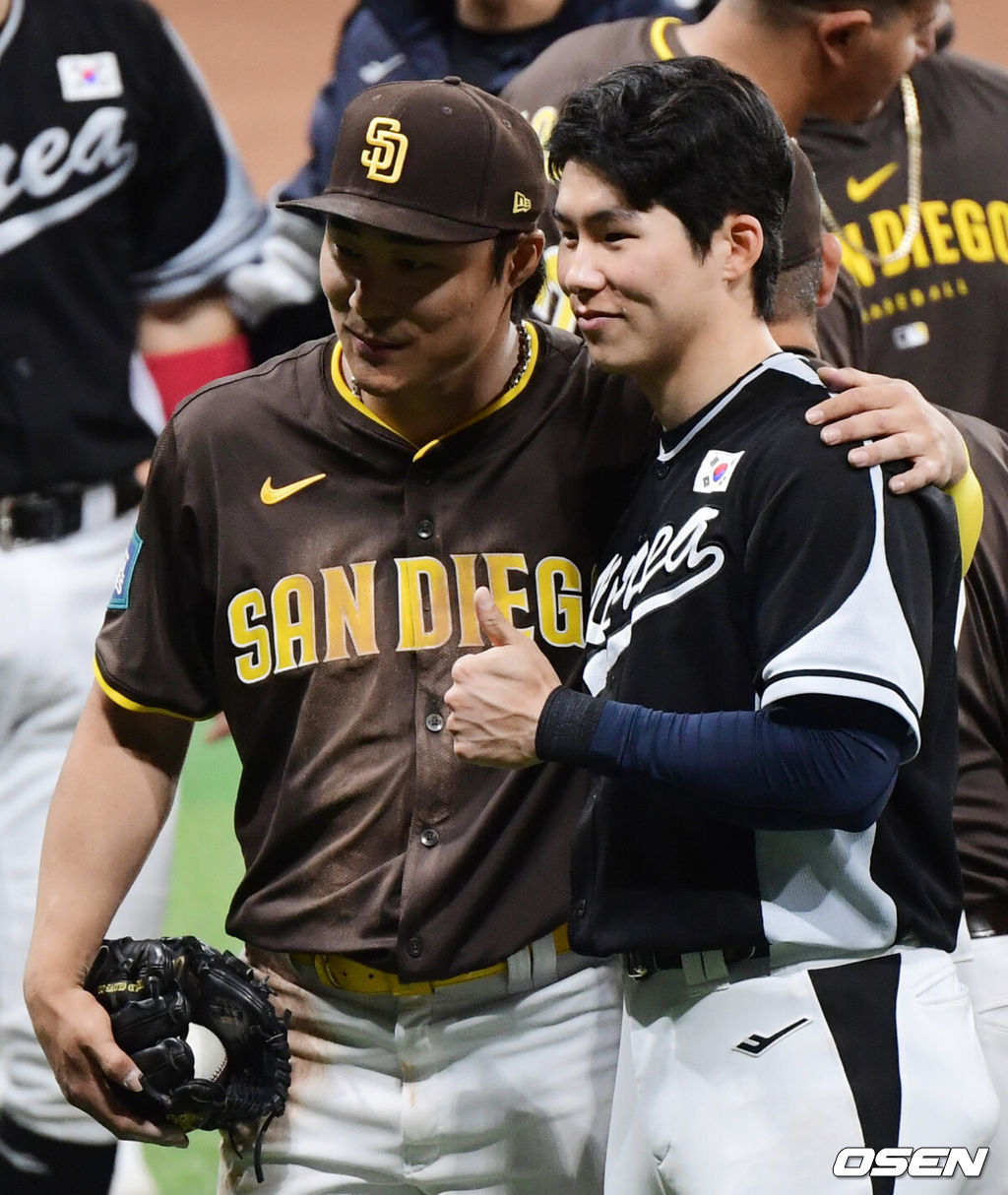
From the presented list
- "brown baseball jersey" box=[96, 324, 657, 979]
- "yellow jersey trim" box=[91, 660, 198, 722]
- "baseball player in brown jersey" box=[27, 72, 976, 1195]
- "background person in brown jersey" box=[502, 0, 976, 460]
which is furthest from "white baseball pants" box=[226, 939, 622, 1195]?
"background person in brown jersey" box=[502, 0, 976, 460]

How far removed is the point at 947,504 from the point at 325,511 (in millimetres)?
752

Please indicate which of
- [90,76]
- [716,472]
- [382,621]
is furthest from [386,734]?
[90,76]

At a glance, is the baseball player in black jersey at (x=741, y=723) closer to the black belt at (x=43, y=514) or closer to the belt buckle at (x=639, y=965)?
the belt buckle at (x=639, y=965)

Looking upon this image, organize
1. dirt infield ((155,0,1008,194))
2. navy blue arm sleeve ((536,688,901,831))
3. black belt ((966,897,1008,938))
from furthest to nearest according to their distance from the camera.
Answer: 1. dirt infield ((155,0,1008,194))
2. black belt ((966,897,1008,938))
3. navy blue arm sleeve ((536,688,901,831))

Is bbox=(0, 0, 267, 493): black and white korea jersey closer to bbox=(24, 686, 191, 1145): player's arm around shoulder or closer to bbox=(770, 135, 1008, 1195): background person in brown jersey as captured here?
bbox=(24, 686, 191, 1145): player's arm around shoulder

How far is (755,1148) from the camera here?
201 centimetres

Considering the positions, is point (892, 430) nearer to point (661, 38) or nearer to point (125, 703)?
point (125, 703)

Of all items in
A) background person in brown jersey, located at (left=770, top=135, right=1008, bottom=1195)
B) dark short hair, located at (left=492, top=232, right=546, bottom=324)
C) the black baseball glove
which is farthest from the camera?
background person in brown jersey, located at (left=770, top=135, right=1008, bottom=1195)

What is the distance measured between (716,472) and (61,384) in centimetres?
215

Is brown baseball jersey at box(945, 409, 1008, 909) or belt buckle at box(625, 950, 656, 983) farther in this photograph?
brown baseball jersey at box(945, 409, 1008, 909)

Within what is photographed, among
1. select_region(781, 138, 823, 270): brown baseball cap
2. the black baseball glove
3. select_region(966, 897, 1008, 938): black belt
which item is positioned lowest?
select_region(966, 897, 1008, 938): black belt

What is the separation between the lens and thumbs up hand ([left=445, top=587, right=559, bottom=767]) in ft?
6.56

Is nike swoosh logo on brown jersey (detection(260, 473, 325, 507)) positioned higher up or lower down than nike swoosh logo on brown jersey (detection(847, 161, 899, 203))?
higher up

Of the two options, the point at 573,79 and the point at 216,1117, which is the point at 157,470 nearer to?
the point at 216,1117
